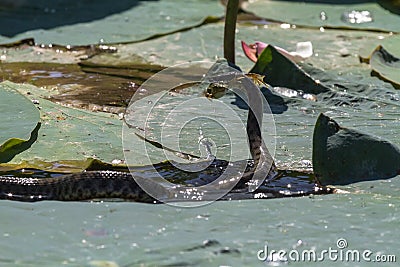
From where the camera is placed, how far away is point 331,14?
764 cm

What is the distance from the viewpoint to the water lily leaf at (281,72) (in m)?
5.23

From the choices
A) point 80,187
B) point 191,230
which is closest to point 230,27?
point 80,187

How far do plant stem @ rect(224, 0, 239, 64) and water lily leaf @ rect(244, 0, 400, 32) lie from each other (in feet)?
5.95

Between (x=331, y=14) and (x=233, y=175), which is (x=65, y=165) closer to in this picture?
(x=233, y=175)

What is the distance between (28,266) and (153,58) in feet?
12.4

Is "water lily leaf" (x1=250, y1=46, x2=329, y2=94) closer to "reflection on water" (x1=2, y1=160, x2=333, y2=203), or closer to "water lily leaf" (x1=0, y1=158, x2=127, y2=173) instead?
"reflection on water" (x1=2, y1=160, x2=333, y2=203)

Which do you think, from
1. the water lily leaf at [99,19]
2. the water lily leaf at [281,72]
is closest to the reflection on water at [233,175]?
the water lily leaf at [281,72]

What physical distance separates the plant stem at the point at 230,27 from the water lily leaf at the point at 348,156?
1.78 metres

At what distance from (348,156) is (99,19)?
A: 155 inches

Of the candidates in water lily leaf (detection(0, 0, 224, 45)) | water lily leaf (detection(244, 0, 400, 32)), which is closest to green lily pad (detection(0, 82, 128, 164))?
water lily leaf (detection(0, 0, 224, 45))

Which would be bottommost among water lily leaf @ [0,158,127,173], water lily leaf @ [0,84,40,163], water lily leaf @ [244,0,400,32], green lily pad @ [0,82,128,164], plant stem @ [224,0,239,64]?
water lily leaf @ [0,158,127,173]

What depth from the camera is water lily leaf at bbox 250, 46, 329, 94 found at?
5.23m

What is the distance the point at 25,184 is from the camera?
3.99 metres

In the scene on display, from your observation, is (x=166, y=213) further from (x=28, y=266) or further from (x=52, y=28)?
(x=52, y=28)
